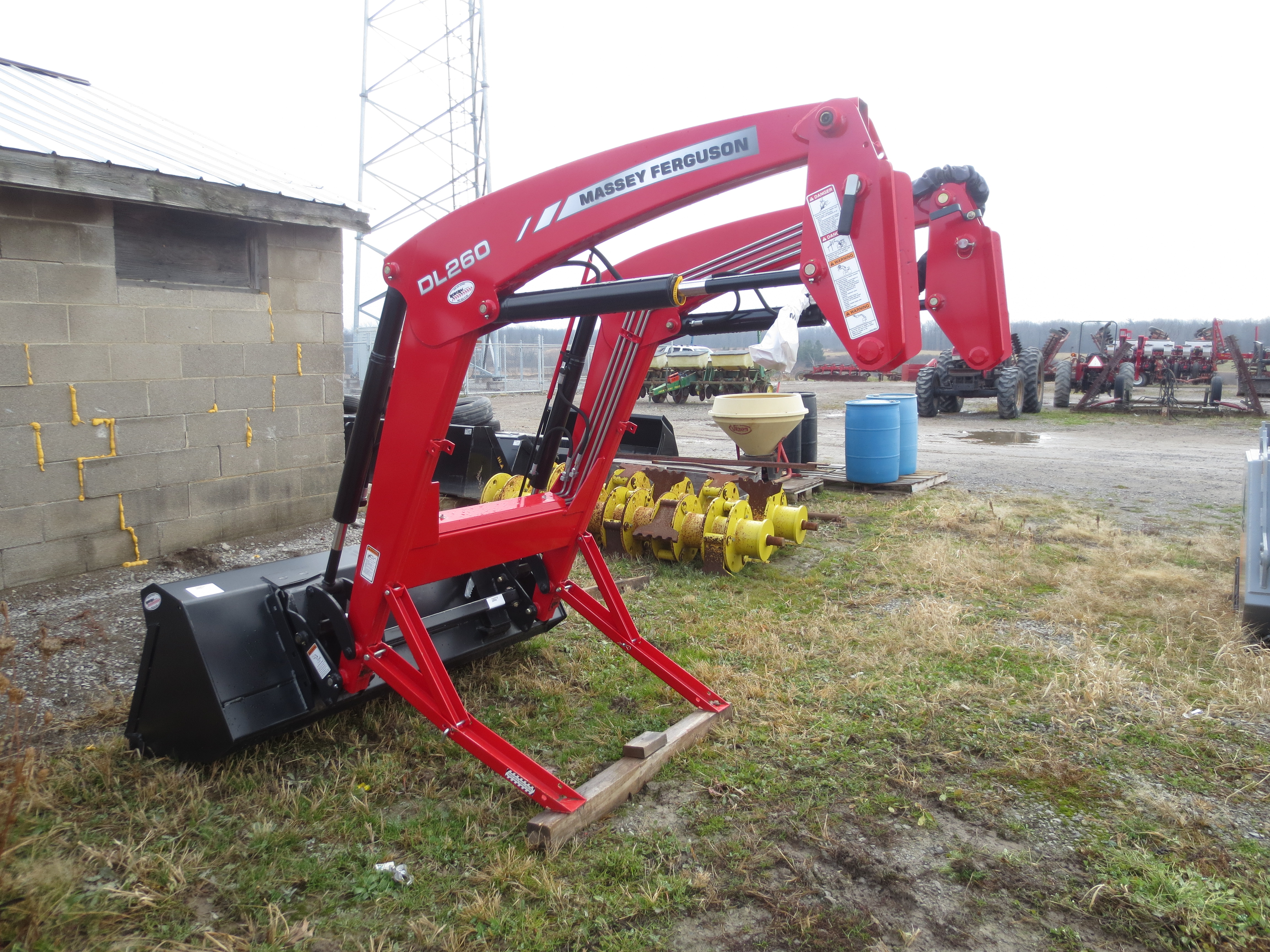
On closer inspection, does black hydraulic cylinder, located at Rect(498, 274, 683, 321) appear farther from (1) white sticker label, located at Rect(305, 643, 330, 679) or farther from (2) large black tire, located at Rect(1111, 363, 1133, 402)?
(2) large black tire, located at Rect(1111, 363, 1133, 402)

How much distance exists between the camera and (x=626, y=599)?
5.36m

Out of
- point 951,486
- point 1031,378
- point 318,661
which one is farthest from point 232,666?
point 1031,378

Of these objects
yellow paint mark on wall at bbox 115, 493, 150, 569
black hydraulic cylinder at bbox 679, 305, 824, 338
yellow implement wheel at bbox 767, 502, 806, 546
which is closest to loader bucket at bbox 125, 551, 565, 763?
black hydraulic cylinder at bbox 679, 305, 824, 338

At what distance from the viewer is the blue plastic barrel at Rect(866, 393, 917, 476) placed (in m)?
9.45

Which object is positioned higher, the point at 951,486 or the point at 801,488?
the point at 801,488

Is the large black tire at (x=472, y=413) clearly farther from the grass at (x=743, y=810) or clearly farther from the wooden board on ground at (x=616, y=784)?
the wooden board on ground at (x=616, y=784)

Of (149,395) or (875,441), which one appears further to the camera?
(875,441)

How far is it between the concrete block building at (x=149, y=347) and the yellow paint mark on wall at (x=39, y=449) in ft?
0.03

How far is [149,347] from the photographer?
19.2ft

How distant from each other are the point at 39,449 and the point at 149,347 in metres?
1.04

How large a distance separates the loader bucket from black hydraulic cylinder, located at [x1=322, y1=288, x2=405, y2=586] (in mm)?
468

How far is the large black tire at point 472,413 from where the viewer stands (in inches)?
358

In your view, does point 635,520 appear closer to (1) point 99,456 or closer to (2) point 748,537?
(2) point 748,537

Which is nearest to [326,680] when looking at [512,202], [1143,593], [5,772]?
[5,772]
